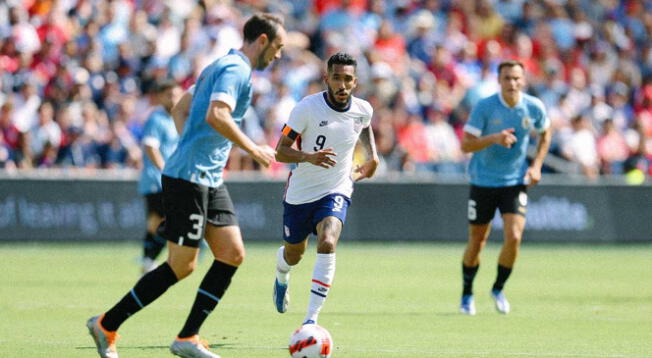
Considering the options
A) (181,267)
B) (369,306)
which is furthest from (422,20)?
(181,267)

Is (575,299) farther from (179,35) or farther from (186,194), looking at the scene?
(179,35)

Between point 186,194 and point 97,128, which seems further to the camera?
point 97,128

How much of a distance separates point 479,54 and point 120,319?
20503 millimetres

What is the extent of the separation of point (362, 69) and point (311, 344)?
1721 cm

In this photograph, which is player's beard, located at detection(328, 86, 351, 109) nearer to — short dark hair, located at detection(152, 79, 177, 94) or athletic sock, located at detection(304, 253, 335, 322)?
athletic sock, located at detection(304, 253, 335, 322)

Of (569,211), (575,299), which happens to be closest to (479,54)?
(569,211)

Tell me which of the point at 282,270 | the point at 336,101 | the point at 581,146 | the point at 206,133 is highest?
the point at 206,133

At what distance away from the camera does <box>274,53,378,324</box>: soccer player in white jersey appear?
1052cm

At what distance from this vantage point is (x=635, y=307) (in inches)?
545

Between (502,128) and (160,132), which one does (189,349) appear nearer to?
(502,128)

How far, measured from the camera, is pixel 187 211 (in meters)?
8.84

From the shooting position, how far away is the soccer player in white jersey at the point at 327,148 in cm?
1052

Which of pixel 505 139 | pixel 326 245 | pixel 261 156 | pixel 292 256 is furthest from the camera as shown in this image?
pixel 505 139

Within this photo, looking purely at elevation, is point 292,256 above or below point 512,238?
above
